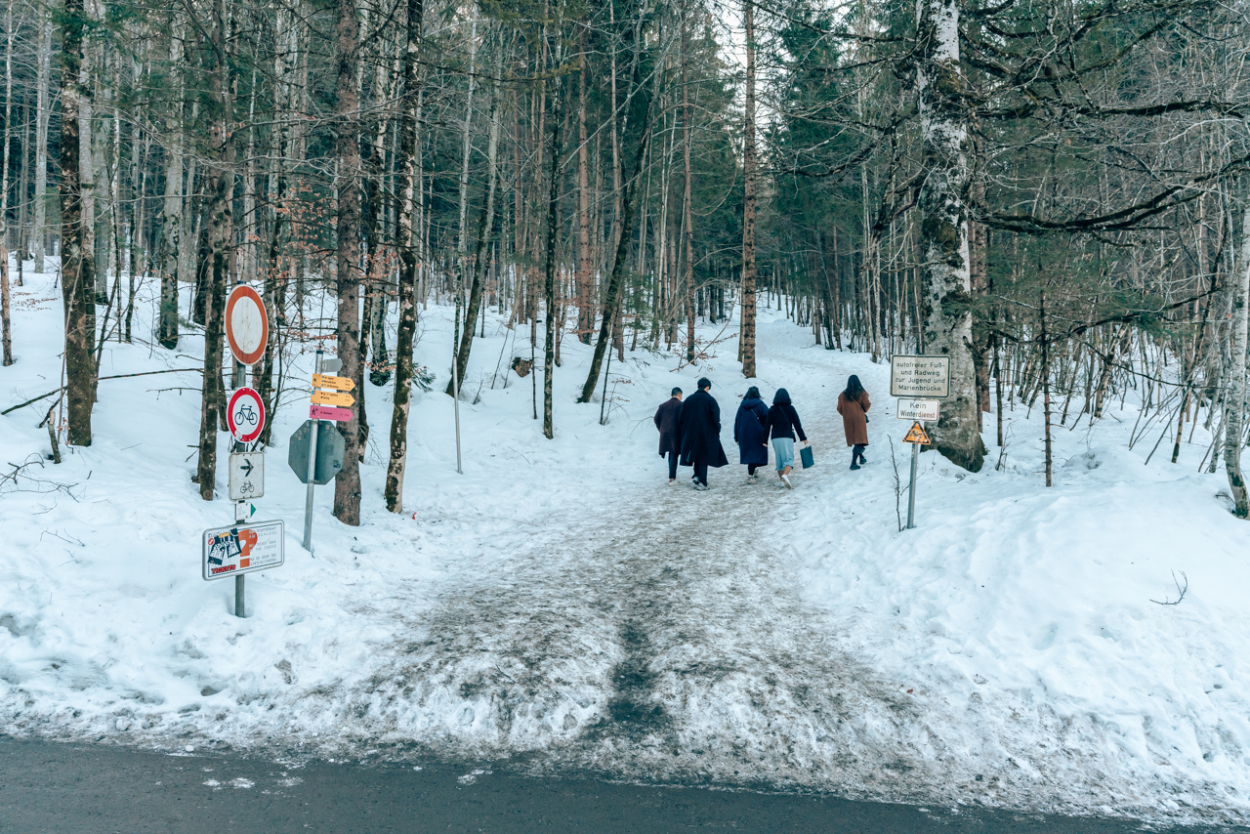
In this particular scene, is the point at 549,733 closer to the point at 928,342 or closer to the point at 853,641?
the point at 853,641

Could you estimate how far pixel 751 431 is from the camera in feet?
39.1

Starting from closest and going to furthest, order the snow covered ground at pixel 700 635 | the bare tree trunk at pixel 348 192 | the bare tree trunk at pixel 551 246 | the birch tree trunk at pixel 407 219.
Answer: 1. the snow covered ground at pixel 700 635
2. the bare tree trunk at pixel 348 192
3. the birch tree trunk at pixel 407 219
4. the bare tree trunk at pixel 551 246

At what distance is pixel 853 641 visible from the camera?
19.5ft

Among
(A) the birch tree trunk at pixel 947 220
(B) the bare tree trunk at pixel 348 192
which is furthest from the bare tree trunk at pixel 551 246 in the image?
(A) the birch tree trunk at pixel 947 220

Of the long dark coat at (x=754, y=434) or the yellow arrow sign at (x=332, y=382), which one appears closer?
the yellow arrow sign at (x=332, y=382)

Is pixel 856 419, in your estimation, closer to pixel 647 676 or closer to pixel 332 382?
pixel 647 676

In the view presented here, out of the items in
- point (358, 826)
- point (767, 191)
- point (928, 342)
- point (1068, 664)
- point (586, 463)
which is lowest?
point (358, 826)

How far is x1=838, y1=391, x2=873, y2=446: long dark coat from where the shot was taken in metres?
12.2

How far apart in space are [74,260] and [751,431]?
1022 cm

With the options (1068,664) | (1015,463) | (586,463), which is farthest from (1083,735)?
(586,463)

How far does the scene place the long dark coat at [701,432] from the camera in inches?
475

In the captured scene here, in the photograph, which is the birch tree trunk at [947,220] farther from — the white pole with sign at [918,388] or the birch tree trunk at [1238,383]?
the birch tree trunk at [1238,383]

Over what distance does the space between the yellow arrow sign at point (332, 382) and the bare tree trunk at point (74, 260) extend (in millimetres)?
4421

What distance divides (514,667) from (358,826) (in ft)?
6.12
